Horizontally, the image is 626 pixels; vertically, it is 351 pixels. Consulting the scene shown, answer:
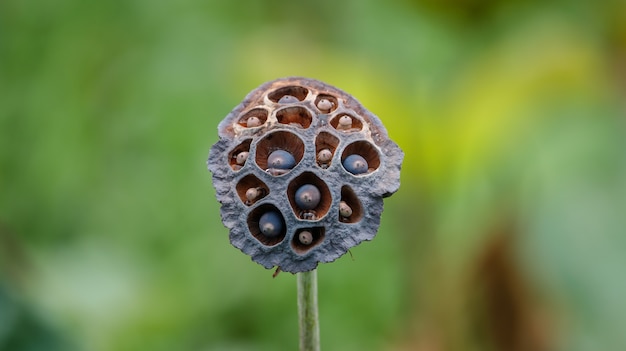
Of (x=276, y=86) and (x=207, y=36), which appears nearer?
(x=276, y=86)

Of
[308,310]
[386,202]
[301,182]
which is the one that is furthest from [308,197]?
[386,202]

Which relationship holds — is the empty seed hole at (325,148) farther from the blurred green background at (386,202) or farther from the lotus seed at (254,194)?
the blurred green background at (386,202)

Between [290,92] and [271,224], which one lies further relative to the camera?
[290,92]

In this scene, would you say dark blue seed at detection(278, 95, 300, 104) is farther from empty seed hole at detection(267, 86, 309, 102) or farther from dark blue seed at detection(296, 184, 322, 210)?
dark blue seed at detection(296, 184, 322, 210)

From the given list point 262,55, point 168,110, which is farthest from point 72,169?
point 262,55

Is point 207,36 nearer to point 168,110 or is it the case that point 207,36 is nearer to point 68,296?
point 168,110

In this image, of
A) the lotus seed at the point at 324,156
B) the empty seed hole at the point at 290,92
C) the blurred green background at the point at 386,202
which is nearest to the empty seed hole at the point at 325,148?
the lotus seed at the point at 324,156

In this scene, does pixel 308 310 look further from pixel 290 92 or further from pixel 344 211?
pixel 290 92
